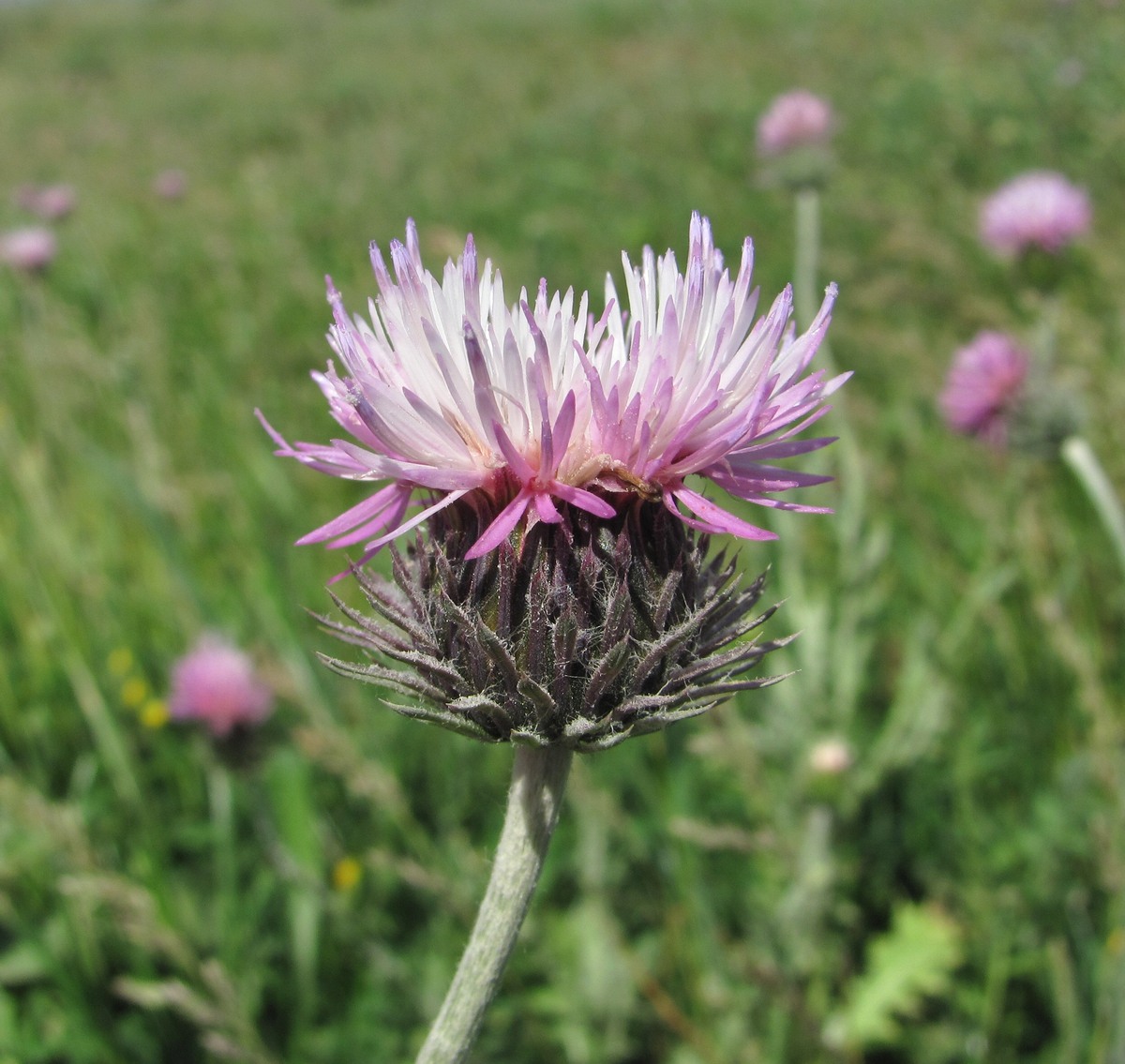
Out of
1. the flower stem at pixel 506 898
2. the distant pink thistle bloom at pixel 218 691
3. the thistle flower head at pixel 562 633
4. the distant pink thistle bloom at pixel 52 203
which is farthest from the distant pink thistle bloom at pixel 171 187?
the flower stem at pixel 506 898

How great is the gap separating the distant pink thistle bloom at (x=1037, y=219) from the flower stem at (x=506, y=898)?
3970mm

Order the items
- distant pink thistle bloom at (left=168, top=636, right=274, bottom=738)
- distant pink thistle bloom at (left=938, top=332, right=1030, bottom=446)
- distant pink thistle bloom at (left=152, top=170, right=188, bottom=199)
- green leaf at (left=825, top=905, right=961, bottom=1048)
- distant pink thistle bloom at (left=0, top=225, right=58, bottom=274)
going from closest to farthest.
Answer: green leaf at (left=825, top=905, right=961, bottom=1048) → distant pink thistle bloom at (left=168, top=636, right=274, bottom=738) → distant pink thistle bloom at (left=938, top=332, right=1030, bottom=446) → distant pink thistle bloom at (left=0, top=225, right=58, bottom=274) → distant pink thistle bloom at (left=152, top=170, right=188, bottom=199)

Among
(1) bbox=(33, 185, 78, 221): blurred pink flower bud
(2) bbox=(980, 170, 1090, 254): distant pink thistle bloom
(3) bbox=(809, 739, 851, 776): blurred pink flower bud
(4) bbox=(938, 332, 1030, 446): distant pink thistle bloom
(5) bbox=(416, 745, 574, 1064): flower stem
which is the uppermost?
(1) bbox=(33, 185, 78, 221): blurred pink flower bud

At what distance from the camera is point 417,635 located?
124 cm

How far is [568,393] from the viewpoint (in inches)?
44.4

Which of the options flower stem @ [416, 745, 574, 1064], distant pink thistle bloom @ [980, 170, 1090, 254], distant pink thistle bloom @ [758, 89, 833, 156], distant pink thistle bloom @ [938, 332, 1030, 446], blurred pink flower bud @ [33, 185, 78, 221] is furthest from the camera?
blurred pink flower bud @ [33, 185, 78, 221]

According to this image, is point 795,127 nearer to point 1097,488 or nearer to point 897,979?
point 1097,488

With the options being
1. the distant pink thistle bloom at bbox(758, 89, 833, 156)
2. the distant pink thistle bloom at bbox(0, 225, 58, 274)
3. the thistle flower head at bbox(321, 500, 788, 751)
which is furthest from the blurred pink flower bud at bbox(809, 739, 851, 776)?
the distant pink thistle bloom at bbox(0, 225, 58, 274)

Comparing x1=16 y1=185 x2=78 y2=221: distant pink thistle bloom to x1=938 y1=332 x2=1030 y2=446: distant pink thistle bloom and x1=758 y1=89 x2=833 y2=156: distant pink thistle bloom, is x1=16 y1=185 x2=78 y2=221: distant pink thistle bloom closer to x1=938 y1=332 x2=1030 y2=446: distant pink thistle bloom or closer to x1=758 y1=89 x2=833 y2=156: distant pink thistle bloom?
x1=758 y1=89 x2=833 y2=156: distant pink thistle bloom

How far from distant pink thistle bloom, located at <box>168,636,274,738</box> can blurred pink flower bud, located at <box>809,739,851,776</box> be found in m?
1.74

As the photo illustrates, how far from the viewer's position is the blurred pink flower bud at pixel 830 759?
9.80 ft

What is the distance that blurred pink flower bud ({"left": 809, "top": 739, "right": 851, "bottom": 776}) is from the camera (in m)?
2.99

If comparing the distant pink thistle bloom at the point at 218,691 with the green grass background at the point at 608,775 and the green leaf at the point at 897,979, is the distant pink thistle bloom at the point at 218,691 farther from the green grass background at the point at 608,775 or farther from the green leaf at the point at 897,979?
the green leaf at the point at 897,979

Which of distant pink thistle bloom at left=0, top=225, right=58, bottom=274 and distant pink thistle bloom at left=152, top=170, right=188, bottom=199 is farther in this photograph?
distant pink thistle bloom at left=152, top=170, right=188, bottom=199
